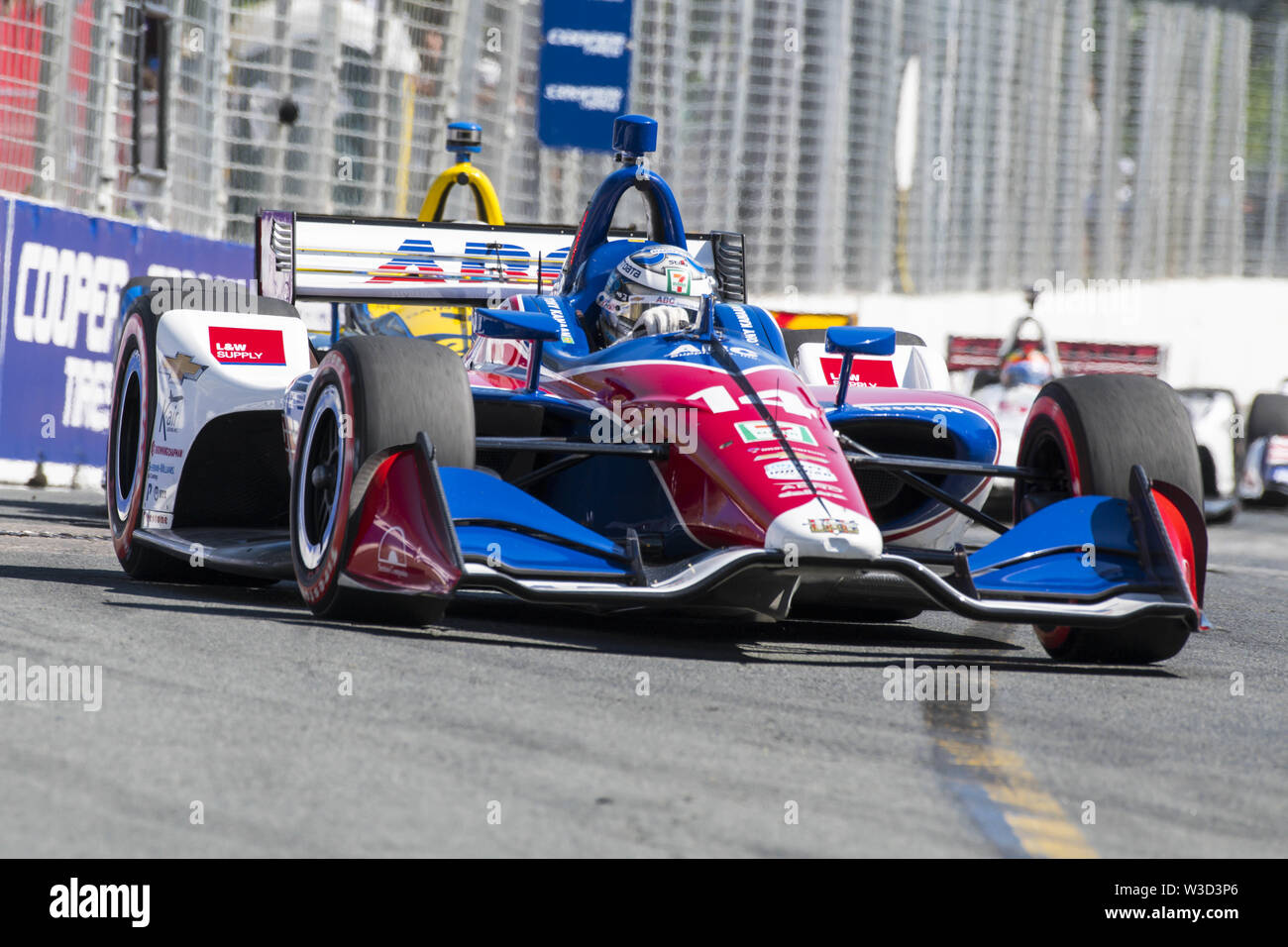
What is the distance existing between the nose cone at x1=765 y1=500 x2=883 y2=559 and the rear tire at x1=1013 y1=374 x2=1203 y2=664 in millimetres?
861

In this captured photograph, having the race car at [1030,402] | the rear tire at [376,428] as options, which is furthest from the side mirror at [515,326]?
the race car at [1030,402]

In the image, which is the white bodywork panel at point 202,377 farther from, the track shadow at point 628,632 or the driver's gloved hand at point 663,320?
the driver's gloved hand at point 663,320

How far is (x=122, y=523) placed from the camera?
22.3 feet

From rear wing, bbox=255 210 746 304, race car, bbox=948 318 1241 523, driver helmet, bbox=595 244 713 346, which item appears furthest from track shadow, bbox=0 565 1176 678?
race car, bbox=948 318 1241 523

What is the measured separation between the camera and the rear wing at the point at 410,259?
25.1 feet

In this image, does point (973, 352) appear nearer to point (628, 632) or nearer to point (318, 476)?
point (628, 632)

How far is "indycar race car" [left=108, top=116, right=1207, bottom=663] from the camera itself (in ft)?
16.3

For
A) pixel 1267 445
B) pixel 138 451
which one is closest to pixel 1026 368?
pixel 1267 445

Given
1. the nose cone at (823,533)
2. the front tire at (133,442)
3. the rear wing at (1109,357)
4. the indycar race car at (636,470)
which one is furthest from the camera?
the rear wing at (1109,357)

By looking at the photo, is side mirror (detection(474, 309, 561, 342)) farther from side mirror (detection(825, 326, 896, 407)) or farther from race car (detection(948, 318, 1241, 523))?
race car (detection(948, 318, 1241, 523))

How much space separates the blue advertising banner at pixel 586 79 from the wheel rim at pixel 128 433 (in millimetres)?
6003

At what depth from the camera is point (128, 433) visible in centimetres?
715
